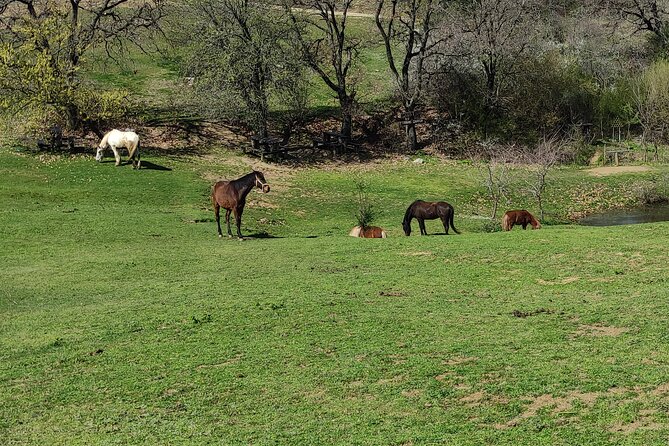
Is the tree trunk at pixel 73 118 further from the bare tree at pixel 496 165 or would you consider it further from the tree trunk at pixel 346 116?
the bare tree at pixel 496 165

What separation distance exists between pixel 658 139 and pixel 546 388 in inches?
1646

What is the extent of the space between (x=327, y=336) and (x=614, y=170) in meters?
33.2

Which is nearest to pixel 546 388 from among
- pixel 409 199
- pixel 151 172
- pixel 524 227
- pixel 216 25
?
pixel 524 227

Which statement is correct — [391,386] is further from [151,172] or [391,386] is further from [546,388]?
[151,172]

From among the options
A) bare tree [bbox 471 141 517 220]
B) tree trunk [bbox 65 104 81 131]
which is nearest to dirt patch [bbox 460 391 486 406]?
bare tree [bbox 471 141 517 220]

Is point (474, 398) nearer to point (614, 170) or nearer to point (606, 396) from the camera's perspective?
point (606, 396)

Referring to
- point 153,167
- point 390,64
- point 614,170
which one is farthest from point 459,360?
point 390,64

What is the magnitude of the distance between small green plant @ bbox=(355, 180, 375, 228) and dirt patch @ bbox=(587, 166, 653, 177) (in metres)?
13.7

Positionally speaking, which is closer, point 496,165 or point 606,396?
point 606,396

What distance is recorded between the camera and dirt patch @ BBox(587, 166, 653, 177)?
4159 centimetres

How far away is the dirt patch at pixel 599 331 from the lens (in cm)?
1255

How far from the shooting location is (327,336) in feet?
44.5

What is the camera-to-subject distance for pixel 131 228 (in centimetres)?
2667

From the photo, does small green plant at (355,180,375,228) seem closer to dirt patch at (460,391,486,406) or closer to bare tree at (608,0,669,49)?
dirt patch at (460,391,486,406)
